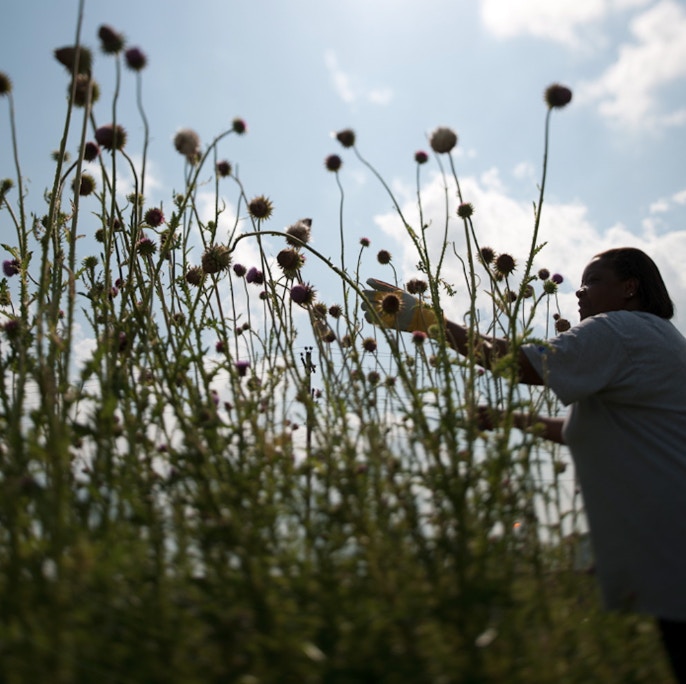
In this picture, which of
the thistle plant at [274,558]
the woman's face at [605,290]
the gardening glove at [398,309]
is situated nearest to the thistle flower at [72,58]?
the thistle plant at [274,558]

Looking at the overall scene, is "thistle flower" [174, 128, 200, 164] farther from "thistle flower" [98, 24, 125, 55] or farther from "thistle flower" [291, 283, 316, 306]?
"thistle flower" [291, 283, 316, 306]

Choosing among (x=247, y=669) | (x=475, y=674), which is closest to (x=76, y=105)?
(x=247, y=669)

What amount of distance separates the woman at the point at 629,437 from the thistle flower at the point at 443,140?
29.3 inches

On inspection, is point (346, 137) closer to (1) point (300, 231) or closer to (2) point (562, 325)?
(1) point (300, 231)

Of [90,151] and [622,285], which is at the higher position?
[90,151]

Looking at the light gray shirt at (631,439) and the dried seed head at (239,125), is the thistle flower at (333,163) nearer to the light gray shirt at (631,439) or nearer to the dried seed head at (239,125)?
the dried seed head at (239,125)

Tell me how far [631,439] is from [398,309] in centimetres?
119

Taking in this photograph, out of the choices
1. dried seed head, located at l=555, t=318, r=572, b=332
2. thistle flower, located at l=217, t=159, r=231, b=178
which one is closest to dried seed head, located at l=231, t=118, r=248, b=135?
thistle flower, located at l=217, t=159, r=231, b=178

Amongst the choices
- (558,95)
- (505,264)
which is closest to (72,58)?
(558,95)

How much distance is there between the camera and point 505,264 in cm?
375

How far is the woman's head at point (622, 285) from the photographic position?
9.71 feet

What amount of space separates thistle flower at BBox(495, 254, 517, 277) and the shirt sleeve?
1.32m

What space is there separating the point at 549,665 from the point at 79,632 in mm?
718

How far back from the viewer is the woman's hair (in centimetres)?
300
